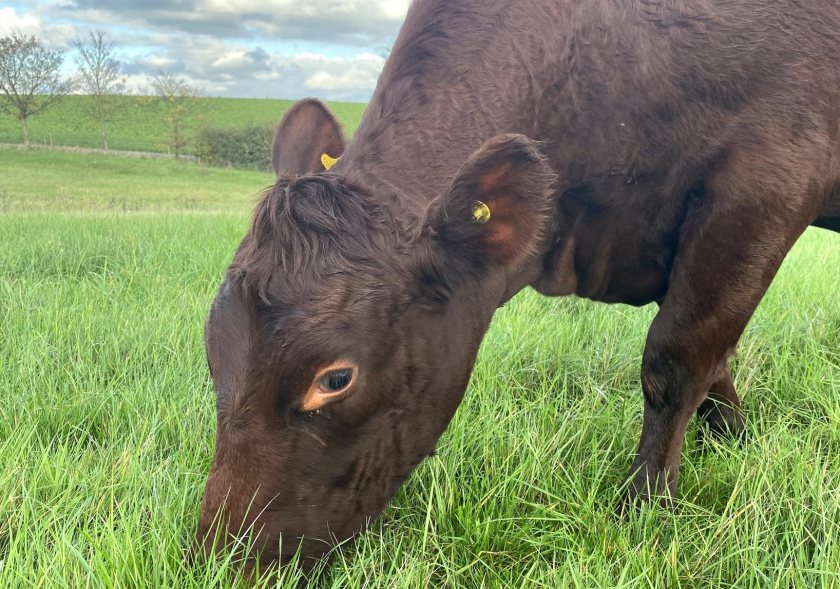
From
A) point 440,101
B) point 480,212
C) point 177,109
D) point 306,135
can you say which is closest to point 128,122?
point 177,109

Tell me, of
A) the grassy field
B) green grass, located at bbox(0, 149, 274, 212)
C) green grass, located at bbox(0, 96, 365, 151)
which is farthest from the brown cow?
green grass, located at bbox(0, 96, 365, 151)

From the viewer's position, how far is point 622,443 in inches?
111

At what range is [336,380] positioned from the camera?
5.70 ft

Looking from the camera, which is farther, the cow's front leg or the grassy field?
the cow's front leg

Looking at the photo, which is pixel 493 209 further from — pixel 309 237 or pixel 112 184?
pixel 112 184

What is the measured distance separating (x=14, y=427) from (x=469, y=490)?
83.5 inches

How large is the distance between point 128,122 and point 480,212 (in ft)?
201

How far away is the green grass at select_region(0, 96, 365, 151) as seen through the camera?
46.7 m

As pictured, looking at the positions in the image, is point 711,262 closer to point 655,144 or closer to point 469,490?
point 655,144

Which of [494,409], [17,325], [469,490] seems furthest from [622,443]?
[17,325]

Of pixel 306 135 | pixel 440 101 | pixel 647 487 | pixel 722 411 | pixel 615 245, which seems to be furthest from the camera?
pixel 722 411

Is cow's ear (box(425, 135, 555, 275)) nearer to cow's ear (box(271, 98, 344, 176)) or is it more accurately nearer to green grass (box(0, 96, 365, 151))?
cow's ear (box(271, 98, 344, 176))

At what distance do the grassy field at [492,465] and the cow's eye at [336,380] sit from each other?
54 cm

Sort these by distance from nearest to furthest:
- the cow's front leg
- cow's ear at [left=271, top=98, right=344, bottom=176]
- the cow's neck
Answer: the cow's neck
cow's ear at [left=271, top=98, right=344, bottom=176]
the cow's front leg
